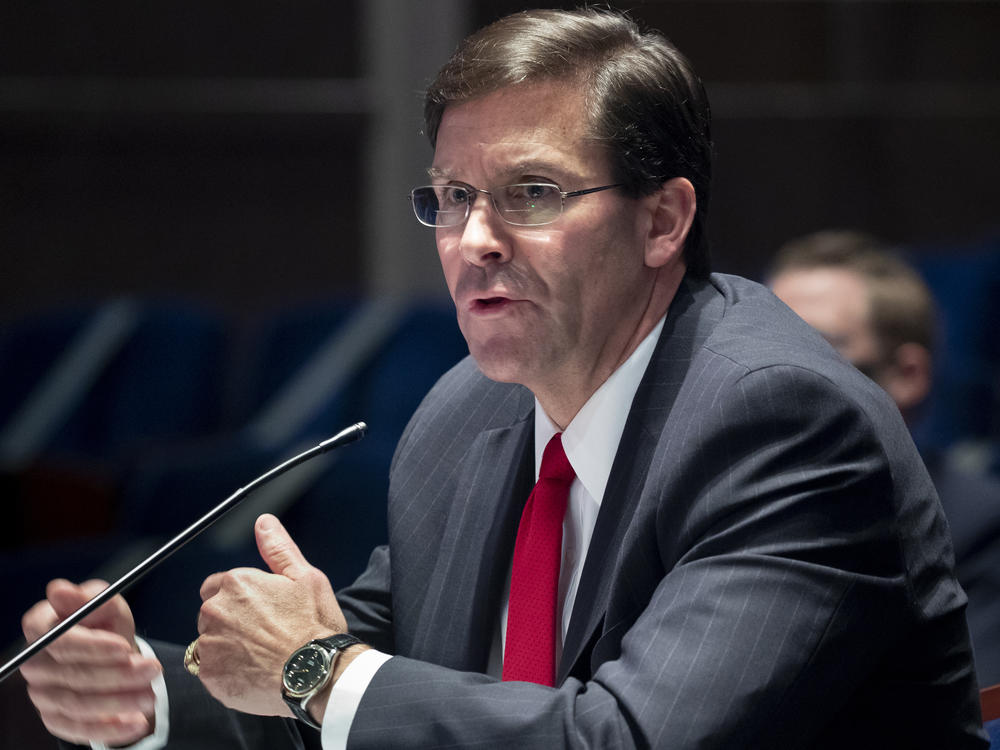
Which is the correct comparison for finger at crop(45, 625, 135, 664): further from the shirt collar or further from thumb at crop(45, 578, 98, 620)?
the shirt collar

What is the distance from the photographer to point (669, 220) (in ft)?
3.13

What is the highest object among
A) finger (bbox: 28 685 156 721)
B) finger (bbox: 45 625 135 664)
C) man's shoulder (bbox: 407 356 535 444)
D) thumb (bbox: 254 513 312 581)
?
man's shoulder (bbox: 407 356 535 444)

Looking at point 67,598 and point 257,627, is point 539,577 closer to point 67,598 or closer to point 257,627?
point 257,627

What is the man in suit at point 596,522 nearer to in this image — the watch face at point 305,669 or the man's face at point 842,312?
the watch face at point 305,669

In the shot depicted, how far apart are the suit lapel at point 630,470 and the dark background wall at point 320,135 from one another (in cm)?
197

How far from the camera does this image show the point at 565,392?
943 mm

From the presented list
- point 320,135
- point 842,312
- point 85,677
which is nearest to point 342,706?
point 85,677

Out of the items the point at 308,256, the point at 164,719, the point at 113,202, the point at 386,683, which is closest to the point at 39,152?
the point at 113,202

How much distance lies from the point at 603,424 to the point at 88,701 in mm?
442

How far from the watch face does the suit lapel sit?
18cm

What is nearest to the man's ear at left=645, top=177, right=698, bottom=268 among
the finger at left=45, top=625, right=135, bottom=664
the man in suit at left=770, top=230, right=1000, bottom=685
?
the finger at left=45, top=625, right=135, bottom=664

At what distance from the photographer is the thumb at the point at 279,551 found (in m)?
0.83

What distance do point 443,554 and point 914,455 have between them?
388 mm

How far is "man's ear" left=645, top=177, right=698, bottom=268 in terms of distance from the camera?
0.94 m
